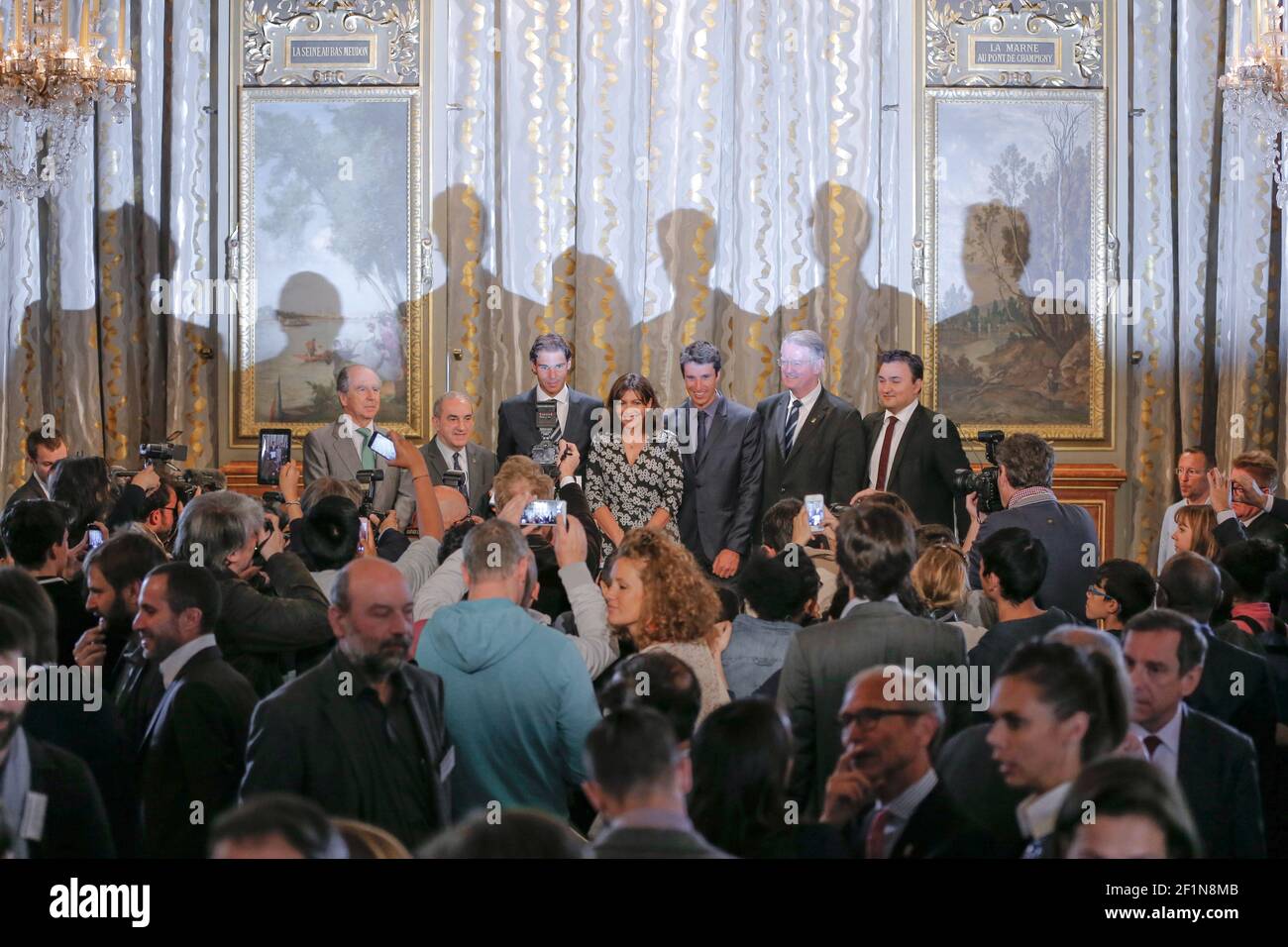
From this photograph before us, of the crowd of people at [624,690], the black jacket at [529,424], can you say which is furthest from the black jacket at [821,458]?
the crowd of people at [624,690]

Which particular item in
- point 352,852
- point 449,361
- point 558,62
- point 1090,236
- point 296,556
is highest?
point 558,62

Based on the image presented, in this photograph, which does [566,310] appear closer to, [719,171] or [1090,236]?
[719,171]

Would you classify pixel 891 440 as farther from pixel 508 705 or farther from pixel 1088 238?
pixel 508 705

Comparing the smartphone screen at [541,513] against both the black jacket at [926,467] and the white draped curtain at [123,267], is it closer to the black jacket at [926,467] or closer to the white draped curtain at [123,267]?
the black jacket at [926,467]

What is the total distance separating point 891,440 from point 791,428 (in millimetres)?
423

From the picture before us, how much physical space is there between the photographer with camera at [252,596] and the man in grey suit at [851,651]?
1184mm

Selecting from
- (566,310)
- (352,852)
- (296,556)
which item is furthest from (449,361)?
(352,852)

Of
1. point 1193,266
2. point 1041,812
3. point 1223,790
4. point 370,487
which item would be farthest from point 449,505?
point 1193,266

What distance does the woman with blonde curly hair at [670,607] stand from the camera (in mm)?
3633

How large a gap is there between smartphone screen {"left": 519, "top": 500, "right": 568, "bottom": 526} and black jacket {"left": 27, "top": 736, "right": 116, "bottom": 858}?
2.04 metres

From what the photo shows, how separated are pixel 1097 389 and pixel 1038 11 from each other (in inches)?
85.1

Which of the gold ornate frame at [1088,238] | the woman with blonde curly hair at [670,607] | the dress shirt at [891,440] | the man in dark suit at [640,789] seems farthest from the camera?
the gold ornate frame at [1088,238]

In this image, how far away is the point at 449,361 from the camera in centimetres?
896

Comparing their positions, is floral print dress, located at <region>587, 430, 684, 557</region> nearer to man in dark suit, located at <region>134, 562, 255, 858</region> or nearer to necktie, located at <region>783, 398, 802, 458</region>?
necktie, located at <region>783, 398, 802, 458</region>
